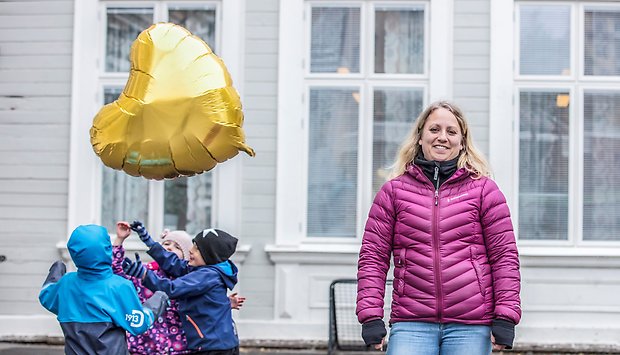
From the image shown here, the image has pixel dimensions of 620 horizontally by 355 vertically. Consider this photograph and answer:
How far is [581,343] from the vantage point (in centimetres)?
898

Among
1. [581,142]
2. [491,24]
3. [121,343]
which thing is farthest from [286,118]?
[121,343]

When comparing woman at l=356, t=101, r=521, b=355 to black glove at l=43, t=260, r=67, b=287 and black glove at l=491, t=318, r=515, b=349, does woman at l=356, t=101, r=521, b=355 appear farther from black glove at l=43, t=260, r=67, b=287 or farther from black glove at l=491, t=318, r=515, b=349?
black glove at l=43, t=260, r=67, b=287

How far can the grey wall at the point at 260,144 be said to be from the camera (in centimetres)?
911

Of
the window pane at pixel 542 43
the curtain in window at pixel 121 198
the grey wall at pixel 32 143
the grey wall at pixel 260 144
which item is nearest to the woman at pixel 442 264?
the grey wall at pixel 260 144

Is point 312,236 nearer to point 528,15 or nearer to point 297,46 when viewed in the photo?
point 297,46

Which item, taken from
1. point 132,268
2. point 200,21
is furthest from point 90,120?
point 132,268

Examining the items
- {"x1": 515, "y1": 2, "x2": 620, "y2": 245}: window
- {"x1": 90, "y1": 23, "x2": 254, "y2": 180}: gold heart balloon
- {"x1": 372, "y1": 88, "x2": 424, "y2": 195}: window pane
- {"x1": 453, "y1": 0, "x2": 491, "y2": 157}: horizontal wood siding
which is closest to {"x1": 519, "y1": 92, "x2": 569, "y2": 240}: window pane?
{"x1": 515, "y1": 2, "x2": 620, "y2": 245}: window

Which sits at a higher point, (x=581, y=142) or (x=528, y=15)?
(x=528, y=15)

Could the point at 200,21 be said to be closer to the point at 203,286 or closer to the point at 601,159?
the point at 601,159

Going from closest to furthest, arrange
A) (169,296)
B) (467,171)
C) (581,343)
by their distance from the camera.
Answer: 1. (467,171)
2. (169,296)
3. (581,343)

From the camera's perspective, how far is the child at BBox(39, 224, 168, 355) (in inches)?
202

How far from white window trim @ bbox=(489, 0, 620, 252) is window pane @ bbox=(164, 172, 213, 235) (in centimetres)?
271

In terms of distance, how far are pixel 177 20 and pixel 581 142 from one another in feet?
13.2

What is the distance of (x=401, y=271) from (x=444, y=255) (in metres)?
0.22
